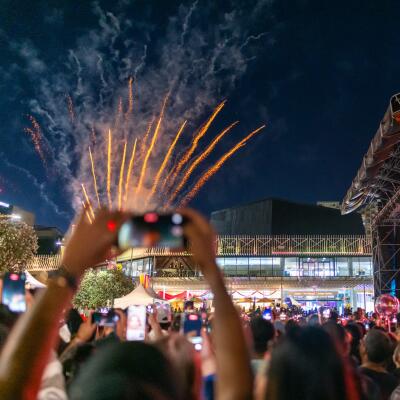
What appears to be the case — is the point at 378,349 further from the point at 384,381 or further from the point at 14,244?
the point at 14,244

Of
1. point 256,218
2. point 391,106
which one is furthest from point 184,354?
point 256,218

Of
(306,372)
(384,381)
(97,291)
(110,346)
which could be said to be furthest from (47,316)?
(97,291)

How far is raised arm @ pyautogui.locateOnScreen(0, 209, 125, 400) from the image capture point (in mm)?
1504

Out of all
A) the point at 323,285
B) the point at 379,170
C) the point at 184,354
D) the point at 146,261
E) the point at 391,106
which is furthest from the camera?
the point at 146,261

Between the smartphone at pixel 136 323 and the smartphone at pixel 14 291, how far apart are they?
388 centimetres

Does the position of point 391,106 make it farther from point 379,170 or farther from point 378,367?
point 378,367

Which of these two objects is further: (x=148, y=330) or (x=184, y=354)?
(x=148, y=330)

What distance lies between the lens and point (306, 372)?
1.70 m

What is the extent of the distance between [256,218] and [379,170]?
112 feet

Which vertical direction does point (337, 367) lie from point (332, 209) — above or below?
below

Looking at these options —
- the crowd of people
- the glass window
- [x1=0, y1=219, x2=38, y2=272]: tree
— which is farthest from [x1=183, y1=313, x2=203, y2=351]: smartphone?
the glass window

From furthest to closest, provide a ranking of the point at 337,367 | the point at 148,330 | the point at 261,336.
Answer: the point at 148,330, the point at 261,336, the point at 337,367

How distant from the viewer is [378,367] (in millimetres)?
5000

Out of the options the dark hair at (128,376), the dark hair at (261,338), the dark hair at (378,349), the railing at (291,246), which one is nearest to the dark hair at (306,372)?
the dark hair at (128,376)
